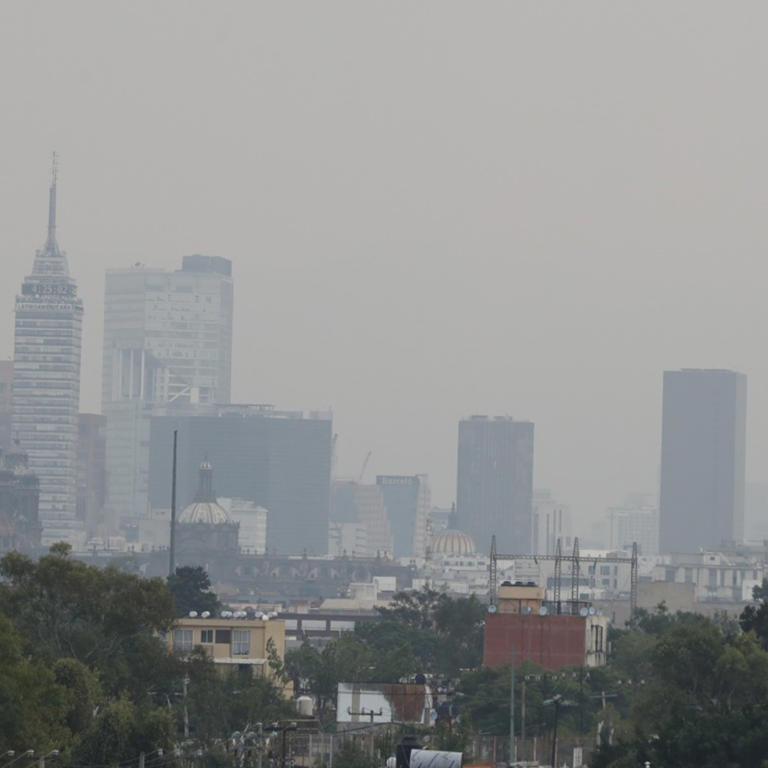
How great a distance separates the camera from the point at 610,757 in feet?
269

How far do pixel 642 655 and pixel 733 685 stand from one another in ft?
132

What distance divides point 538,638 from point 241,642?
1588 cm

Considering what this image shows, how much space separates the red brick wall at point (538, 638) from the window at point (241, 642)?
1200cm

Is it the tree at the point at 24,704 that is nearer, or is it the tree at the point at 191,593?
the tree at the point at 24,704

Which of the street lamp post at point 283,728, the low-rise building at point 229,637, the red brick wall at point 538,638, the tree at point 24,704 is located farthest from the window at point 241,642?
the tree at point 24,704

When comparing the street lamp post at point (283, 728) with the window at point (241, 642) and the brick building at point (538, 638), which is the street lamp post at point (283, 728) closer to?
the window at point (241, 642)

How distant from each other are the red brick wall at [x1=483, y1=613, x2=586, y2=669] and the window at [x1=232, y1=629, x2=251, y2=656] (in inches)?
472

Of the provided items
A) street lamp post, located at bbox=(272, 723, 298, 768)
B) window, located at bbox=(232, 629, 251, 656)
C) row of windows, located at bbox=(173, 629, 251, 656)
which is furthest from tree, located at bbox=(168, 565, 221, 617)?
street lamp post, located at bbox=(272, 723, 298, 768)

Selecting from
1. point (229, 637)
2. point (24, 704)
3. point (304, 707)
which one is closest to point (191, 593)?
point (229, 637)

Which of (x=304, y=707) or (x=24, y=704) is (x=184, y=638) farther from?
(x=24, y=704)

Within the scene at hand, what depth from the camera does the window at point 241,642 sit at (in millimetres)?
143000

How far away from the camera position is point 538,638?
150500 millimetres

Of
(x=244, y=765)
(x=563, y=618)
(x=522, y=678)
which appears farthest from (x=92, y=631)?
(x=563, y=618)

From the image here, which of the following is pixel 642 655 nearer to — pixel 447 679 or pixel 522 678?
pixel 447 679
